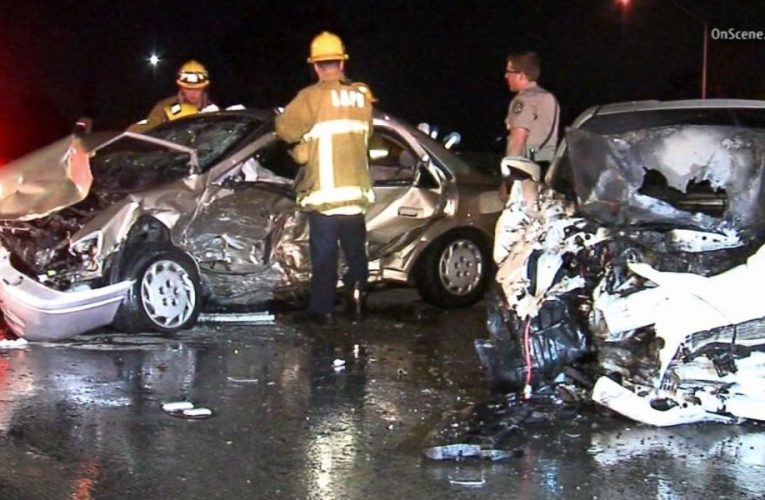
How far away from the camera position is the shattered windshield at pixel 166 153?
8.60 metres

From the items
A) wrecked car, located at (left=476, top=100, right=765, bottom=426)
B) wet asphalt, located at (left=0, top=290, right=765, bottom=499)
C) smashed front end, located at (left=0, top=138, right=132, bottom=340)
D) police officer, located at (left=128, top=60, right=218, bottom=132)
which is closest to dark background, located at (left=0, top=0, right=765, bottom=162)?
police officer, located at (left=128, top=60, right=218, bottom=132)

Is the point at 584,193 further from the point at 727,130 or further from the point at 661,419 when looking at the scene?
the point at 661,419

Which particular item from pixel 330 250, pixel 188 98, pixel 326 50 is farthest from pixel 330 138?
pixel 188 98

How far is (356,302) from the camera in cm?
902

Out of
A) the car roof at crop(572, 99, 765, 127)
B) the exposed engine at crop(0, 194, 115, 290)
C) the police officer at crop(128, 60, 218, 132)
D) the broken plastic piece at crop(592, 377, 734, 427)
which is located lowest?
the broken plastic piece at crop(592, 377, 734, 427)

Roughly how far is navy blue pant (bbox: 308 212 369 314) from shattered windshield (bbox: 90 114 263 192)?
0.86m

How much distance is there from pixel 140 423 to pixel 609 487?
230 cm

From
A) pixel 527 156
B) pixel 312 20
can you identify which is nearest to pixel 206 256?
pixel 527 156

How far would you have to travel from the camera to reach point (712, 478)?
545 cm

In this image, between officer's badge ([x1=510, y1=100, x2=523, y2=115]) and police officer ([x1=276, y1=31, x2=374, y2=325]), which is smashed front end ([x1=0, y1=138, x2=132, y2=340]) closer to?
police officer ([x1=276, y1=31, x2=374, y2=325])

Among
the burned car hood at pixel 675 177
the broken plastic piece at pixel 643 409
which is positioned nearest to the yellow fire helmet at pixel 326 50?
the burned car hood at pixel 675 177

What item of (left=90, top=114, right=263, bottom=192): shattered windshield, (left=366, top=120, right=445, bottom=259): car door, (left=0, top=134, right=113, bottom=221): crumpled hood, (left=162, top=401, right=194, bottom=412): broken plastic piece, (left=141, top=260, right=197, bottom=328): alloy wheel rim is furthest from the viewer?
(left=366, top=120, right=445, bottom=259): car door

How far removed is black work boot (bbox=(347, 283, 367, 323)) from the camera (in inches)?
352

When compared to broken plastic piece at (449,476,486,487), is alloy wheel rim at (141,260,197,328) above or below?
above
